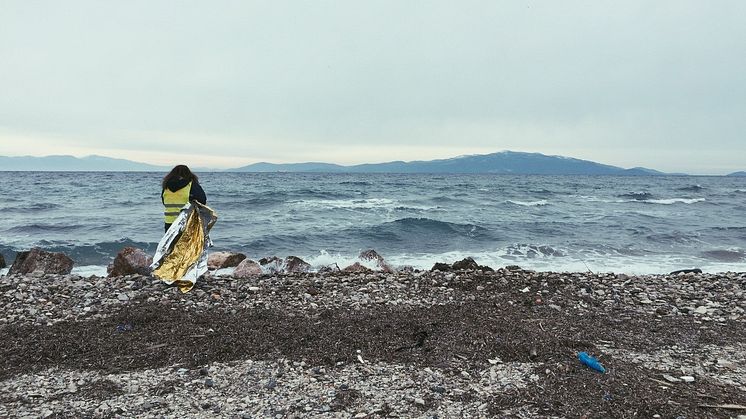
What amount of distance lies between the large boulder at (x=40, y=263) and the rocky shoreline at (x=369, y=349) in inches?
133

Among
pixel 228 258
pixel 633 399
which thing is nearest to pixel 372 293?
pixel 633 399

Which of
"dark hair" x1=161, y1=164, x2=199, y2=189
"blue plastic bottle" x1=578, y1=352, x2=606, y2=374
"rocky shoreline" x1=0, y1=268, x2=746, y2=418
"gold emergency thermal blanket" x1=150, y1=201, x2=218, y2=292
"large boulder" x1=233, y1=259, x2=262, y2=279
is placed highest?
"dark hair" x1=161, y1=164, x2=199, y2=189

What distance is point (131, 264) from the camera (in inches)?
393

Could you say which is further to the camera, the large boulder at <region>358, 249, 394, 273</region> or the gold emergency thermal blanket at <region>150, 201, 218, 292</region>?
the large boulder at <region>358, 249, 394, 273</region>

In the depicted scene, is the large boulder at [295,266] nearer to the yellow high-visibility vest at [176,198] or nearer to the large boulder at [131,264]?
the large boulder at [131,264]

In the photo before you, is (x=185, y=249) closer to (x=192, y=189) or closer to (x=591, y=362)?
(x=192, y=189)

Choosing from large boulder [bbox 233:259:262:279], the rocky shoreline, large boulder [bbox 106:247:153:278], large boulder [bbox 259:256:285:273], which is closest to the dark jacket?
the rocky shoreline

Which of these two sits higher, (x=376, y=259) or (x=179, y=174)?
(x=179, y=174)

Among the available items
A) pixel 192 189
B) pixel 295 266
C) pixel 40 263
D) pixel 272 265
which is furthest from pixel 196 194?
pixel 40 263

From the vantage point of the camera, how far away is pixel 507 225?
22.0m

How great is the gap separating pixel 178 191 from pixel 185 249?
1012mm

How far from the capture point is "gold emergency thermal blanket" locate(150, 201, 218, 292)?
757 centimetres

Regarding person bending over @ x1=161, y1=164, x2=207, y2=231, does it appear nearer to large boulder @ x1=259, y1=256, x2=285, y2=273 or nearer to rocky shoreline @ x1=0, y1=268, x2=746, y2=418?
rocky shoreline @ x1=0, y1=268, x2=746, y2=418

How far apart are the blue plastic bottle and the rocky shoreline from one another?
91mm
